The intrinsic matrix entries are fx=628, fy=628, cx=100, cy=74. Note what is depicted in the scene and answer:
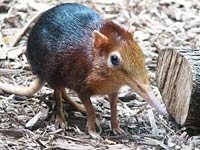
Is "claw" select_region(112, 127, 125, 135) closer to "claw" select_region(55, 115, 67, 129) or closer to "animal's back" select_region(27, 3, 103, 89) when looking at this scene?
"claw" select_region(55, 115, 67, 129)

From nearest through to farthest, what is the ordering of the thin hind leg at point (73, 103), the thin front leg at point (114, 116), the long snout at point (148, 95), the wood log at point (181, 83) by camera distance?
1. the long snout at point (148, 95)
2. the wood log at point (181, 83)
3. the thin front leg at point (114, 116)
4. the thin hind leg at point (73, 103)

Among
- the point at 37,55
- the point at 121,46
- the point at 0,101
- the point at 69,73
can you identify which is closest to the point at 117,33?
the point at 121,46

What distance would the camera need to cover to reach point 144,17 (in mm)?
6387

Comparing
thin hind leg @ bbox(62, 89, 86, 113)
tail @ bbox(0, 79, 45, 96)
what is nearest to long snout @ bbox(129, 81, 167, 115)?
thin hind leg @ bbox(62, 89, 86, 113)

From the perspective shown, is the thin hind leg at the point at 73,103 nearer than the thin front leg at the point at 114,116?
No

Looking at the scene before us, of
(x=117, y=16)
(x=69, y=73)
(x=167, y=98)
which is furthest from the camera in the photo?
(x=117, y=16)

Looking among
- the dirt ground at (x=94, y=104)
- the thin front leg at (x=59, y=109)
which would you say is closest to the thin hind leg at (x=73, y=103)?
the dirt ground at (x=94, y=104)

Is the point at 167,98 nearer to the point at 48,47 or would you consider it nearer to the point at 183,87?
the point at 183,87

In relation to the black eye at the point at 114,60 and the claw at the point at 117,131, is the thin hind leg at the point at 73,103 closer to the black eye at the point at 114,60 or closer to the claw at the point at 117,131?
the claw at the point at 117,131

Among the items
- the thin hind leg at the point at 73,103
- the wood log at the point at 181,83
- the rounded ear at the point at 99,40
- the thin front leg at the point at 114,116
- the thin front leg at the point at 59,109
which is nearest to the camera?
the rounded ear at the point at 99,40

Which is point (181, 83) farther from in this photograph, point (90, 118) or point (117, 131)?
point (90, 118)

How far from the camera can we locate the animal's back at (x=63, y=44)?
4.01 m

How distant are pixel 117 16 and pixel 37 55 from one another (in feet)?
7.22

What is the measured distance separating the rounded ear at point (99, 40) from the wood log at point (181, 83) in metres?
0.58
